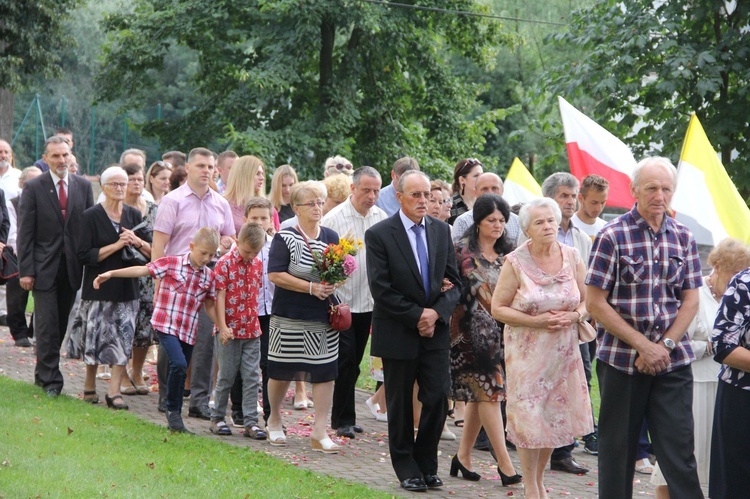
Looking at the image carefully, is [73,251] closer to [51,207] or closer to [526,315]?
[51,207]

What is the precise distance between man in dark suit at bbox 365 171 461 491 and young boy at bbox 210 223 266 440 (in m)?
1.84

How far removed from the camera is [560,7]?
42062 mm

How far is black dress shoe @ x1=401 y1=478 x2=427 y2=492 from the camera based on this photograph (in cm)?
799

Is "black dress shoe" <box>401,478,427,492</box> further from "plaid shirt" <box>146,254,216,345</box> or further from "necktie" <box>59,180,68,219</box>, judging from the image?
"necktie" <box>59,180,68,219</box>

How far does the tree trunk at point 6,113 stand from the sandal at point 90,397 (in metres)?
21.9

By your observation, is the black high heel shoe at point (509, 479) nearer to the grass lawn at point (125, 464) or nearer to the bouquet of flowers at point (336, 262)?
the grass lawn at point (125, 464)

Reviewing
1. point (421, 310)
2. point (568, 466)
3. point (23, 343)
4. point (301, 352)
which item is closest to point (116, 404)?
point (301, 352)

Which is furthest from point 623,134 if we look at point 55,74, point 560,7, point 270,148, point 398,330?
point 560,7

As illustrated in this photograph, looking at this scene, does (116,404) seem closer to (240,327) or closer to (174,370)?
(174,370)

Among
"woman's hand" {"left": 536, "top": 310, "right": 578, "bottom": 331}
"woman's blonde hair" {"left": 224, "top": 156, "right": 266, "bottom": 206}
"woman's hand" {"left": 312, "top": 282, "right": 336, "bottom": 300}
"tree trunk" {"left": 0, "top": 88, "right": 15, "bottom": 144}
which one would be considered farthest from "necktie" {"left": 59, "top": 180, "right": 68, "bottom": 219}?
"tree trunk" {"left": 0, "top": 88, "right": 15, "bottom": 144}

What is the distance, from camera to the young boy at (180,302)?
372 inches

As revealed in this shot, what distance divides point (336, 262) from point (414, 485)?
6.62ft

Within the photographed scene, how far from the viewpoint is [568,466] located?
912cm

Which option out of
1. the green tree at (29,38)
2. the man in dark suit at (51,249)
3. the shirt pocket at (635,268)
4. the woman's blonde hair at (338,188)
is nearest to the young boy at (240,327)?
the woman's blonde hair at (338,188)
